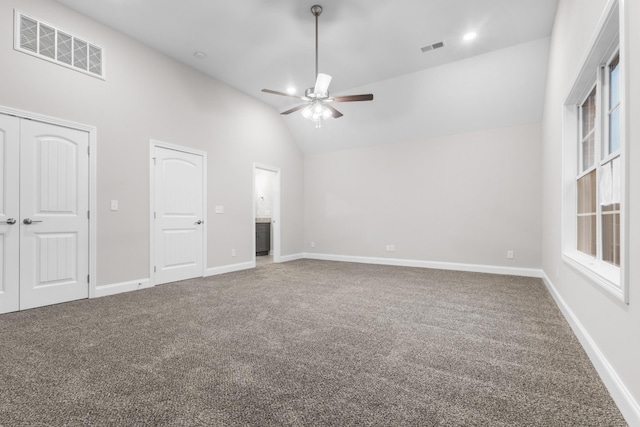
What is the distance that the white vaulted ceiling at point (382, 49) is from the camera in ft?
11.5

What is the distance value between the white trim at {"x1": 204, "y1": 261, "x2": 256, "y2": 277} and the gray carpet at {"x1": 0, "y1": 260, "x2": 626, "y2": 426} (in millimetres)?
1523

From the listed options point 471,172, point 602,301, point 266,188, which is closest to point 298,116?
point 266,188

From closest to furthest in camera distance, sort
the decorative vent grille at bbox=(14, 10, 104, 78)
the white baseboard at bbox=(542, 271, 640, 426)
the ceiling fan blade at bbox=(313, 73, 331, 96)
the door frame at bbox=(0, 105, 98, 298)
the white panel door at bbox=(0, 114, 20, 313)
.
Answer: the white baseboard at bbox=(542, 271, 640, 426), the white panel door at bbox=(0, 114, 20, 313), the decorative vent grille at bbox=(14, 10, 104, 78), the ceiling fan blade at bbox=(313, 73, 331, 96), the door frame at bbox=(0, 105, 98, 298)

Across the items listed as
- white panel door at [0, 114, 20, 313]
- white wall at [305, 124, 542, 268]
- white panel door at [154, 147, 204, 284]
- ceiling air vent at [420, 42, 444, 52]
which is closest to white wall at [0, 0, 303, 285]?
white panel door at [154, 147, 204, 284]

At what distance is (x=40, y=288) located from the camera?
3.33 meters

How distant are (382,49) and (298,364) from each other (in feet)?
13.8

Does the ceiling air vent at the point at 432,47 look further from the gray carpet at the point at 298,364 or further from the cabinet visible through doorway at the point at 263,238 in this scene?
the cabinet visible through doorway at the point at 263,238

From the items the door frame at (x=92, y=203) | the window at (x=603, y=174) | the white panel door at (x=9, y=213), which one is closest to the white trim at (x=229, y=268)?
the door frame at (x=92, y=203)

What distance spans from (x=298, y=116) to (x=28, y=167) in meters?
4.66

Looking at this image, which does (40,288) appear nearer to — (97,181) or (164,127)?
(97,181)

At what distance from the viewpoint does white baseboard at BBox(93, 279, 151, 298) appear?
3.76 m

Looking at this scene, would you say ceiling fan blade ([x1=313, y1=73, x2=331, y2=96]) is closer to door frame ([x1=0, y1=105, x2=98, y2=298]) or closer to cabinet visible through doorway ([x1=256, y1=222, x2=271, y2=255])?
door frame ([x1=0, y1=105, x2=98, y2=298])

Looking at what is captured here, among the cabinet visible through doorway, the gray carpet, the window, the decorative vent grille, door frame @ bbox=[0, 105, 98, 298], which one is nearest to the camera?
the gray carpet

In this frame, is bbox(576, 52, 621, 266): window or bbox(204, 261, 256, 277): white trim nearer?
bbox(576, 52, 621, 266): window
